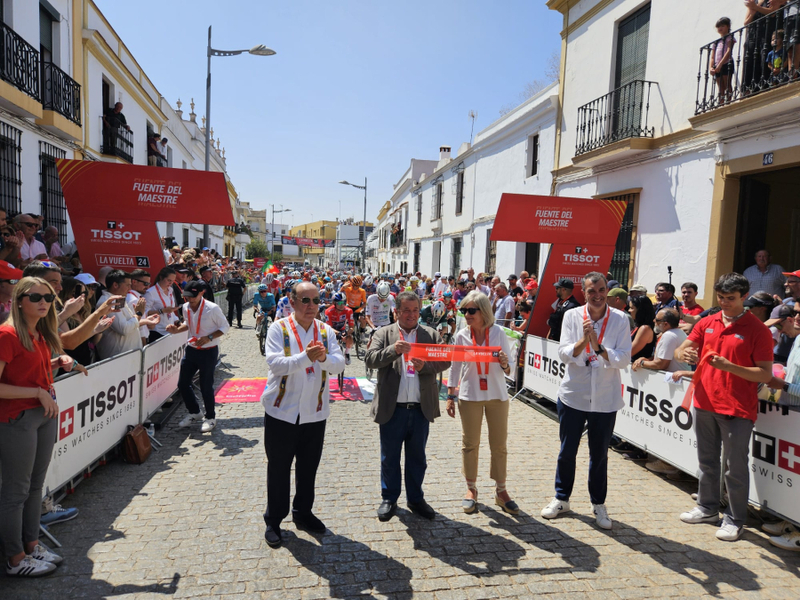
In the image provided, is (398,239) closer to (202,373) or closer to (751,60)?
(751,60)

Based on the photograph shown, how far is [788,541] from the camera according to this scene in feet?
12.9

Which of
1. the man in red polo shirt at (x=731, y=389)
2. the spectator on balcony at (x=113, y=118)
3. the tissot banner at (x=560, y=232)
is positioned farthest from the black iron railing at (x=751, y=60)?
the spectator on balcony at (x=113, y=118)

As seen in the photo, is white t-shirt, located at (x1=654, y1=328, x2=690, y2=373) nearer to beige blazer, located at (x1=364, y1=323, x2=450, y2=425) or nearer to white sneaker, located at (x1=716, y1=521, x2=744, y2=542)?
white sneaker, located at (x1=716, y1=521, x2=744, y2=542)

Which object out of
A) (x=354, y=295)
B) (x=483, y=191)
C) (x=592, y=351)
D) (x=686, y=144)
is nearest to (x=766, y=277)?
(x=686, y=144)

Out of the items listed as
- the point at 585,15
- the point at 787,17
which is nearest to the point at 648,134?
the point at 787,17

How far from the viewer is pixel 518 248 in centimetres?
1695

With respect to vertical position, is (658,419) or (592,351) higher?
(592,351)

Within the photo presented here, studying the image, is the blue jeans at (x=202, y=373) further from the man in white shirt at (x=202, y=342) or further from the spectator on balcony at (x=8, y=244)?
the spectator on balcony at (x=8, y=244)

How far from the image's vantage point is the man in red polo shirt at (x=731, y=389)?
4.00 meters

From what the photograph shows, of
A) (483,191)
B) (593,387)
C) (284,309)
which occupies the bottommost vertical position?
(593,387)

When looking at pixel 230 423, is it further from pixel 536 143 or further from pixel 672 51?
pixel 536 143

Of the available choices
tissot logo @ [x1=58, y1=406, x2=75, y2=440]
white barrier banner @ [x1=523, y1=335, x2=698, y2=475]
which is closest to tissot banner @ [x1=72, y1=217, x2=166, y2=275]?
tissot logo @ [x1=58, y1=406, x2=75, y2=440]

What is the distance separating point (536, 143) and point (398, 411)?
14.7 meters

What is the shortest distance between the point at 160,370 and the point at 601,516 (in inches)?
221
